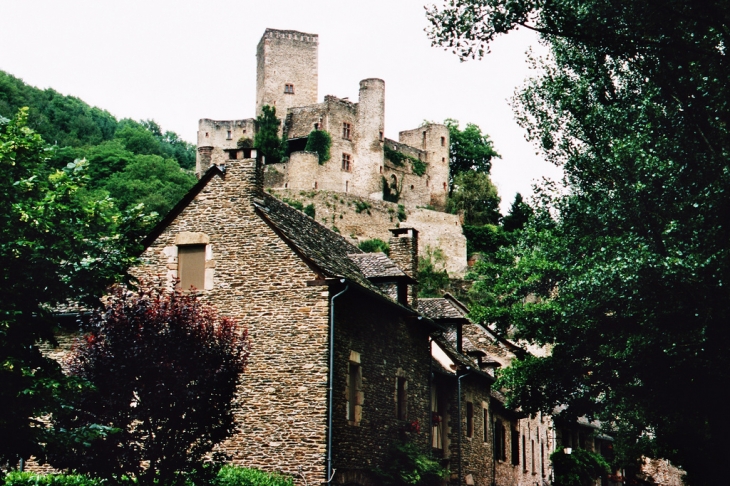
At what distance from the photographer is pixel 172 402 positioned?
55.1 ft

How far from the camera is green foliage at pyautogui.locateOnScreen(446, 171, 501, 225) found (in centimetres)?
9706

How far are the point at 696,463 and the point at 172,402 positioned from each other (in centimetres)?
1501

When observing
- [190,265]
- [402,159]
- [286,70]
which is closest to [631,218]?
[190,265]

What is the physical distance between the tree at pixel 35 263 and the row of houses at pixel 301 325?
118 inches

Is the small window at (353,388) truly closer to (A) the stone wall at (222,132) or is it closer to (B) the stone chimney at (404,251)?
(B) the stone chimney at (404,251)

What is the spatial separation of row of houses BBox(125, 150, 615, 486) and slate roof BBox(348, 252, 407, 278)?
47mm

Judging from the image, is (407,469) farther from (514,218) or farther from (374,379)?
(514,218)

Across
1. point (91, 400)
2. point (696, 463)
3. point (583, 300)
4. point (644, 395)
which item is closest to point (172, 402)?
point (91, 400)

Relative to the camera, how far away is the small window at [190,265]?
22156mm

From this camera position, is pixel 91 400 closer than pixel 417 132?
Yes

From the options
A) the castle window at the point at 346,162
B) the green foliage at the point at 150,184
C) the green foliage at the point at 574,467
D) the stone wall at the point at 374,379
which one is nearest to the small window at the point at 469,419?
the stone wall at the point at 374,379

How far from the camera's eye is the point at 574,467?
1538 inches

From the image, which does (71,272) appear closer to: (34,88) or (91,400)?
(91,400)

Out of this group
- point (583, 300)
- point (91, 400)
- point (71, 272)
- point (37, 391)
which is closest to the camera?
point (37, 391)
